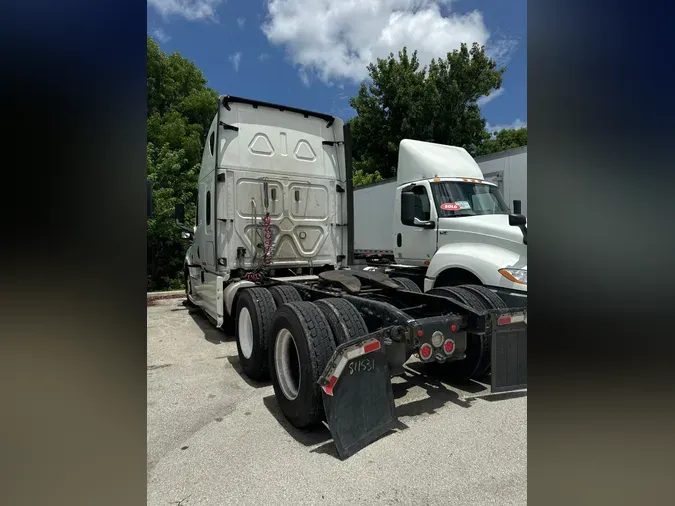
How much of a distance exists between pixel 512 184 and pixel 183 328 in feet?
22.8

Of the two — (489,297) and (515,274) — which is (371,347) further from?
(515,274)

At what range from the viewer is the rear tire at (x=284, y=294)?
4891 millimetres

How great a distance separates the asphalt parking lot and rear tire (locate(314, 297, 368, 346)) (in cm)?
83

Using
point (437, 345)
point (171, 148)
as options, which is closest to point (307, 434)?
point (437, 345)

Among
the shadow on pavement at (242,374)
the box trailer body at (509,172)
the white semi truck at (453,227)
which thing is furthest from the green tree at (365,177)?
the shadow on pavement at (242,374)

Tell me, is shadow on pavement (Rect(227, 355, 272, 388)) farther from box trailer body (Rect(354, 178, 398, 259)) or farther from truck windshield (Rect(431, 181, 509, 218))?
box trailer body (Rect(354, 178, 398, 259))

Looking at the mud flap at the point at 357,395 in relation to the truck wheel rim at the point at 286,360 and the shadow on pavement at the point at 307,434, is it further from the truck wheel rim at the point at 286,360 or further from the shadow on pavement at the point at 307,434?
the truck wheel rim at the point at 286,360

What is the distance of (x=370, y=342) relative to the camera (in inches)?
118

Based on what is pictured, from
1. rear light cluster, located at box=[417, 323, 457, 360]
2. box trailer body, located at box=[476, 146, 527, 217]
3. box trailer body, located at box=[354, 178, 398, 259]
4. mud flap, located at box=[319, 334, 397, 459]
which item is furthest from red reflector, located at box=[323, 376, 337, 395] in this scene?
box trailer body, located at box=[354, 178, 398, 259]

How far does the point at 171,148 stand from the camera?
15.6 metres

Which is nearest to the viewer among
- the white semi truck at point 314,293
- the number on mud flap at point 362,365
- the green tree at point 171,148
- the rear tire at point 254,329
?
the number on mud flap at point 362,365

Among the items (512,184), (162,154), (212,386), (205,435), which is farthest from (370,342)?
(162,154)

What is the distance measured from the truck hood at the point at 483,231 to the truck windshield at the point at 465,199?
0.23 m
